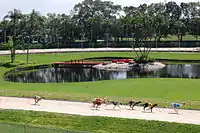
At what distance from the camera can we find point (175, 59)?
69312mm

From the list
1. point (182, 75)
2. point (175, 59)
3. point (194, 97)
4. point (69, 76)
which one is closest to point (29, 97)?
point (194, 97)

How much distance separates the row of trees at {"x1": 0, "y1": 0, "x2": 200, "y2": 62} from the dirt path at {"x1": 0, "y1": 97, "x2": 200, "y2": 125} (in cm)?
7902

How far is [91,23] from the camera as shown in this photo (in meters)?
118

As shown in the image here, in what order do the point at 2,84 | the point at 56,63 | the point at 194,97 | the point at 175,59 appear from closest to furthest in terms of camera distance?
1. the point at 194,97
2. the point at 2,84
3. the point at 56,63
4. the point at 175,59

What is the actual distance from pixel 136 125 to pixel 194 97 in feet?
30.5

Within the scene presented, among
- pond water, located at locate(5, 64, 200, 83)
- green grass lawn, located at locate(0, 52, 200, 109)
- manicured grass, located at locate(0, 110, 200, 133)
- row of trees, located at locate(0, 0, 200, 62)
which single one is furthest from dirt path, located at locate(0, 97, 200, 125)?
row of trees, located at locate(0, 0, 200, 62)

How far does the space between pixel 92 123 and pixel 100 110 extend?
2596 mm

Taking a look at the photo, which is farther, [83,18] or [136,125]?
[83,18]

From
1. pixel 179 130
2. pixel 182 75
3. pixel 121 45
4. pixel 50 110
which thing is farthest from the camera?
pixel 121 45

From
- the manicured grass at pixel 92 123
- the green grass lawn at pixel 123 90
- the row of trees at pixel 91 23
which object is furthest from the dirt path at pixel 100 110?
the row of trees at pixel 91 23

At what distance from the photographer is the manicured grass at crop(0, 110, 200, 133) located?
2148 centimetres

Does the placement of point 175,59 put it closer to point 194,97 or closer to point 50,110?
point 194,97

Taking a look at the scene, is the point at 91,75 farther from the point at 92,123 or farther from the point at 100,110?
the point at 92,123

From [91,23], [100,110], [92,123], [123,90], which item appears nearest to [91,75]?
[123,90]
